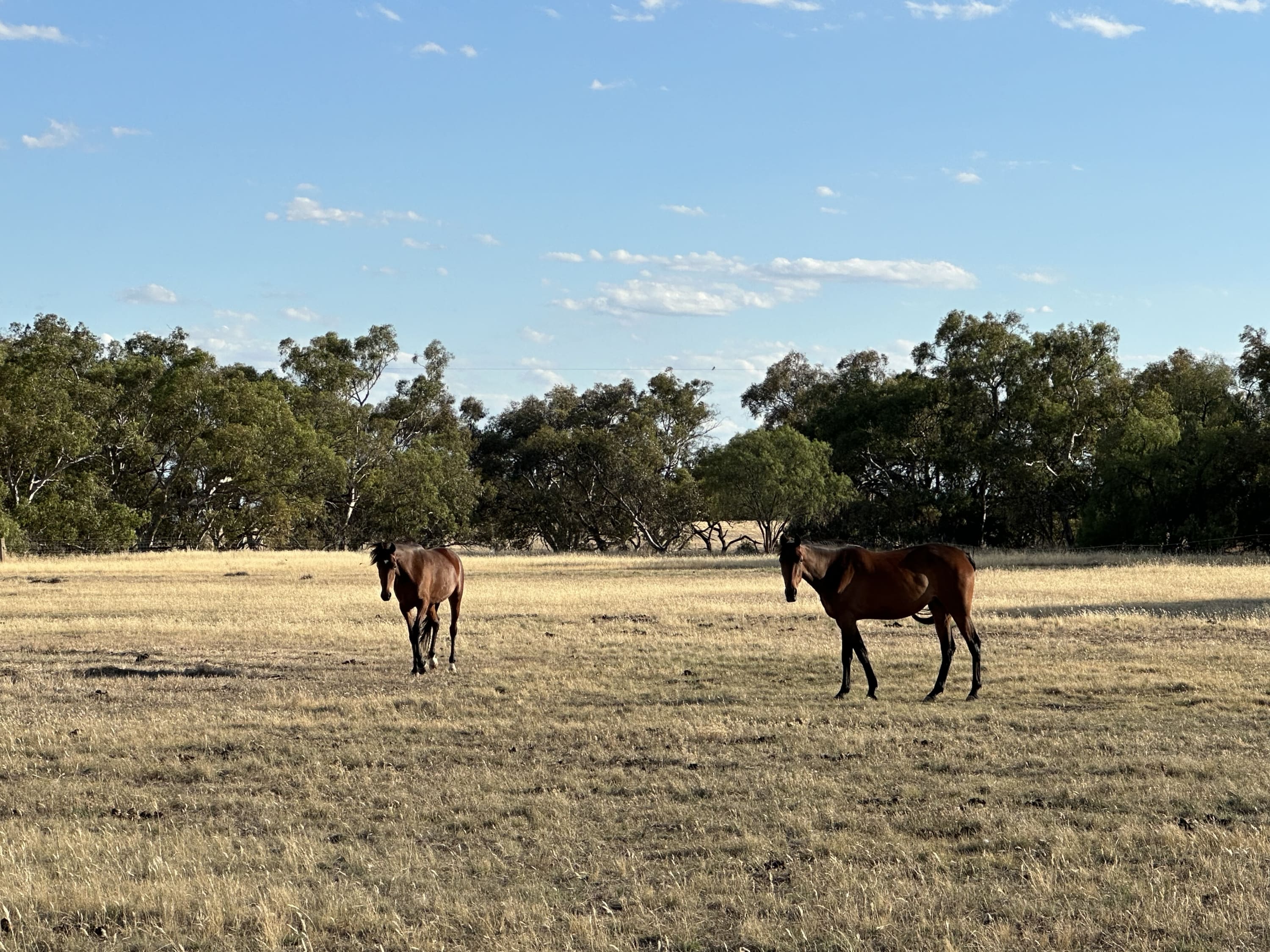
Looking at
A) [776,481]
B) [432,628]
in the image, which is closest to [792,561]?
[432,628]

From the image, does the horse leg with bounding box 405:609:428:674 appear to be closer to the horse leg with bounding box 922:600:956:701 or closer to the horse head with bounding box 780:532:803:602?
the horse head with bounding box 780:532:803:602

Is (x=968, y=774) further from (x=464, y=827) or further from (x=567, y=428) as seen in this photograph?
(x=567, y=428)

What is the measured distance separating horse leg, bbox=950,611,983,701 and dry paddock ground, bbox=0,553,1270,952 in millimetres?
279

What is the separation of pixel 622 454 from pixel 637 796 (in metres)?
63.9

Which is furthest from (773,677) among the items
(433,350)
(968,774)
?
(433,350)

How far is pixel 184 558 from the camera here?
163 feet

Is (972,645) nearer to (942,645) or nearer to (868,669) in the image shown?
(942,645)

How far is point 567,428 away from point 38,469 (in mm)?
33147

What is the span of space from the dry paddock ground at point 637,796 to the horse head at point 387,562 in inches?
52.5

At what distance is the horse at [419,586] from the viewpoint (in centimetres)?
1634

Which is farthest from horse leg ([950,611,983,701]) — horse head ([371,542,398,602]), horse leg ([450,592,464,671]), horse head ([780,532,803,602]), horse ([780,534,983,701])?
horse head ([371,542,398,602])

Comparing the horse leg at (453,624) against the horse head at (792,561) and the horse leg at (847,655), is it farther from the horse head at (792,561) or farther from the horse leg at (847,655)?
the horse leg at (847,655)

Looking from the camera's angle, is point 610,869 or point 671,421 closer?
point 610,869

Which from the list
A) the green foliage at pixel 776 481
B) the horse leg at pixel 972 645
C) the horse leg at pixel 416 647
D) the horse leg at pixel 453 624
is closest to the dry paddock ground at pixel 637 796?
the horse leg at pixel 972 645
